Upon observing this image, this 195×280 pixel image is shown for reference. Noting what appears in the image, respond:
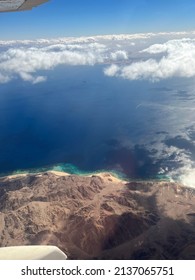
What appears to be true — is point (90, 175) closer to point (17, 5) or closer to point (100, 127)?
point (100, 127)

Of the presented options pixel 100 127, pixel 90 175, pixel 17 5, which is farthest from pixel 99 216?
pixel 100 127

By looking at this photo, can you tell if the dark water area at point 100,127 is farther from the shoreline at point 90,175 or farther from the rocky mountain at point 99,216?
the rocky mountain at point 99,216

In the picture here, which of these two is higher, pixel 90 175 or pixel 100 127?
pixel 100 127

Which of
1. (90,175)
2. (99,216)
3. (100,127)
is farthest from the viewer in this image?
(100,127)

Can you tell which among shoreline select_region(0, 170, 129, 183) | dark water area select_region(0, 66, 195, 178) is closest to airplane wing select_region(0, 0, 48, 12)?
shoreline select_region(0, 170, 129, 183)

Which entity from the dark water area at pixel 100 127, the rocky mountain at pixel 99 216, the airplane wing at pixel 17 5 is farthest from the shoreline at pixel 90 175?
the airplane wing at pixel 17 5

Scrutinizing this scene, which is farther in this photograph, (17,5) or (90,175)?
(90,175)
